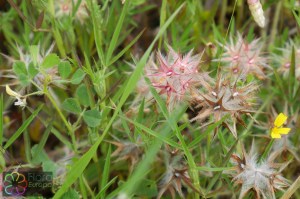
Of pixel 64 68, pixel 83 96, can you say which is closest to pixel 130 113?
pixel 83 96

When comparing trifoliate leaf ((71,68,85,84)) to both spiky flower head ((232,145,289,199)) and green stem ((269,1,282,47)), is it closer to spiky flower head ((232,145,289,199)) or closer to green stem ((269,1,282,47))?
spiky flower head ((232,145,289,199))

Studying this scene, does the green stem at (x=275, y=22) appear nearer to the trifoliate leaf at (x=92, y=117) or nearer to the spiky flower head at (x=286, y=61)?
the spiky flower head at (x=286, y=61)

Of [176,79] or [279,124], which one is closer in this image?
[176,79]

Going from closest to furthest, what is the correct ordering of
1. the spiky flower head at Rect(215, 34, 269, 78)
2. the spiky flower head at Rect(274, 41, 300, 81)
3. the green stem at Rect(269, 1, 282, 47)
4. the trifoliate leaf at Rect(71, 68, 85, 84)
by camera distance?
the trifoliate leaf at Rect(71, 68, 85, 84) → the spiky flower head at Rect(215, 34, 269, 78) → the spiky flower head at Rect(274, 41, 300, 81) → the green stem at Rect(269, 1, 282, 47)

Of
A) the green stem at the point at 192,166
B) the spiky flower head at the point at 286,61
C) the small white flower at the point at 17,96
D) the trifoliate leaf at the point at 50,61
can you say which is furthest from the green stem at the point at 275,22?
the small white flower at the point at 17,96

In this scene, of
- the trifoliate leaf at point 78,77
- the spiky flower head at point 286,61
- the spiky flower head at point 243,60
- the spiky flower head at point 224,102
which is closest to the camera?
the spiky flower head at point 224,102

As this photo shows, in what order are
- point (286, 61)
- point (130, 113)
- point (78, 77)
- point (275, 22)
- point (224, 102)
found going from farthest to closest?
point (275, 22) → point (286, 61) → point (130, 113) → point (78, 77) → point (224, 102)

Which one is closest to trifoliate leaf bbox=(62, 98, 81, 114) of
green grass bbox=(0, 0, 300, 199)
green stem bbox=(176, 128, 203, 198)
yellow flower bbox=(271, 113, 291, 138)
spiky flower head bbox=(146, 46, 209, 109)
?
green grass bbox=(0, 0, 300, 199)

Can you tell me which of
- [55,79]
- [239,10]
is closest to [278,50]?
[239,10]

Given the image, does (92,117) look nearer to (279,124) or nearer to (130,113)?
(130,113)
